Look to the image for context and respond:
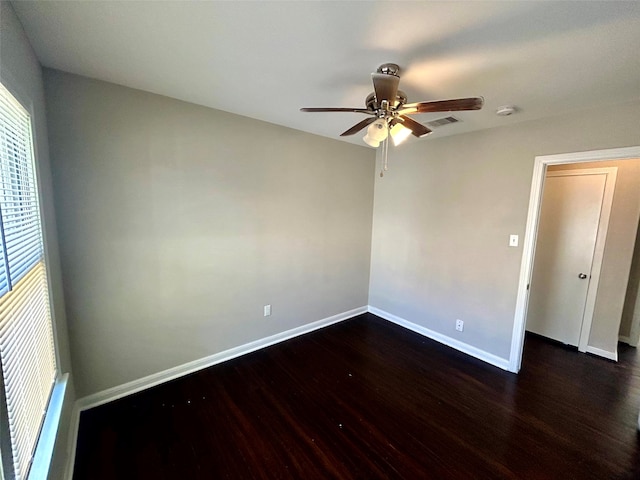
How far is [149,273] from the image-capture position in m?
2.16

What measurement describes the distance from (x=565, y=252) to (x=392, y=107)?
3.08m

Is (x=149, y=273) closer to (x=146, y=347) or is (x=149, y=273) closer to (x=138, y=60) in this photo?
(x=146, y=347)

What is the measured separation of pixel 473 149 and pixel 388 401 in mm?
2569

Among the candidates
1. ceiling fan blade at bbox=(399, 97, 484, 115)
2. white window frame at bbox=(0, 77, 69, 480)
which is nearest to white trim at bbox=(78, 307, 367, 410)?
white window frame at bbox=(0, 77, 69, 480)

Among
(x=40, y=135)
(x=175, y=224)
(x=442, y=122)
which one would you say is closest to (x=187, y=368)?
(x=175, y=224)

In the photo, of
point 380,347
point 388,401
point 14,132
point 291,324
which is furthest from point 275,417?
point 14,132

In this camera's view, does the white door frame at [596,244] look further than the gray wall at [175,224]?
Yes

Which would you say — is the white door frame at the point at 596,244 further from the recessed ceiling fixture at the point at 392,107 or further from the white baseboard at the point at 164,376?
the white baseboard at the point at 164,376

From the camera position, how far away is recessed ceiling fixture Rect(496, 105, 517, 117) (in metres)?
2.10

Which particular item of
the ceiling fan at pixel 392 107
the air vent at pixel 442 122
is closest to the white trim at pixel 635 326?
the air vent at pixel 442 122

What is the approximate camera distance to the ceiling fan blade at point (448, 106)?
1.35 metres

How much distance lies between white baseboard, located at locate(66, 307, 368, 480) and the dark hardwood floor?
0.18 feet

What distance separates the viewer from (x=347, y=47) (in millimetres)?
1410

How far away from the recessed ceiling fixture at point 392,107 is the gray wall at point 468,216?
1.35 metres
